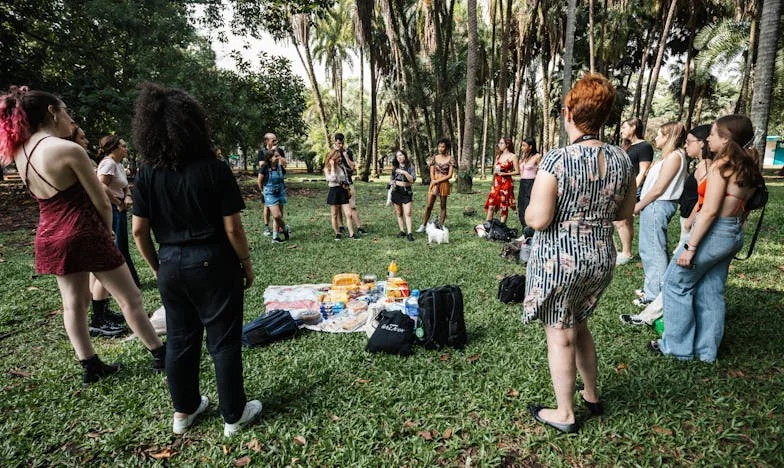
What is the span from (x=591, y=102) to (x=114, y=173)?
4950mm

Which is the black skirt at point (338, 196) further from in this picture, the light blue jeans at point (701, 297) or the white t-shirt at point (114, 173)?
the light blue jeans at point (701, 297)

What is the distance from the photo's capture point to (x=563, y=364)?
2361 millimetres

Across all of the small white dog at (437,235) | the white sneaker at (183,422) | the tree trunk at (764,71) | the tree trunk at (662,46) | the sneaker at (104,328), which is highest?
the tree trunk at (662,46)

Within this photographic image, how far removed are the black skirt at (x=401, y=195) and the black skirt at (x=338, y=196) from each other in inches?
38.8

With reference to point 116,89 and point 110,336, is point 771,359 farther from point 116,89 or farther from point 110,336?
point 116,89

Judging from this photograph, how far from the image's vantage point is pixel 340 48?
32875 millimetres

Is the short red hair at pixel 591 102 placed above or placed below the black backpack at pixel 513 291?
above

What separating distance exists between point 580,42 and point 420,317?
2481cm

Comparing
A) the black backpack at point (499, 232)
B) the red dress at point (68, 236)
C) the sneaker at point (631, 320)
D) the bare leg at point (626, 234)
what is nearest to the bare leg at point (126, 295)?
the red dress at point (68, 236)

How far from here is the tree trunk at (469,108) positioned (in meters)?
14.3

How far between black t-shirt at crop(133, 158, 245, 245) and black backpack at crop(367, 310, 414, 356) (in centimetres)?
190

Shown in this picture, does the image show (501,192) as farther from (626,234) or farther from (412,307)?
(412,307)

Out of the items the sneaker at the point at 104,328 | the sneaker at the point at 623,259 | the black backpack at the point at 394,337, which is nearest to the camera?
the black backpack at the point at 394,337

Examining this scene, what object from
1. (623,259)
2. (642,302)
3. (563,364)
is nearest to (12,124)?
(563,364)
